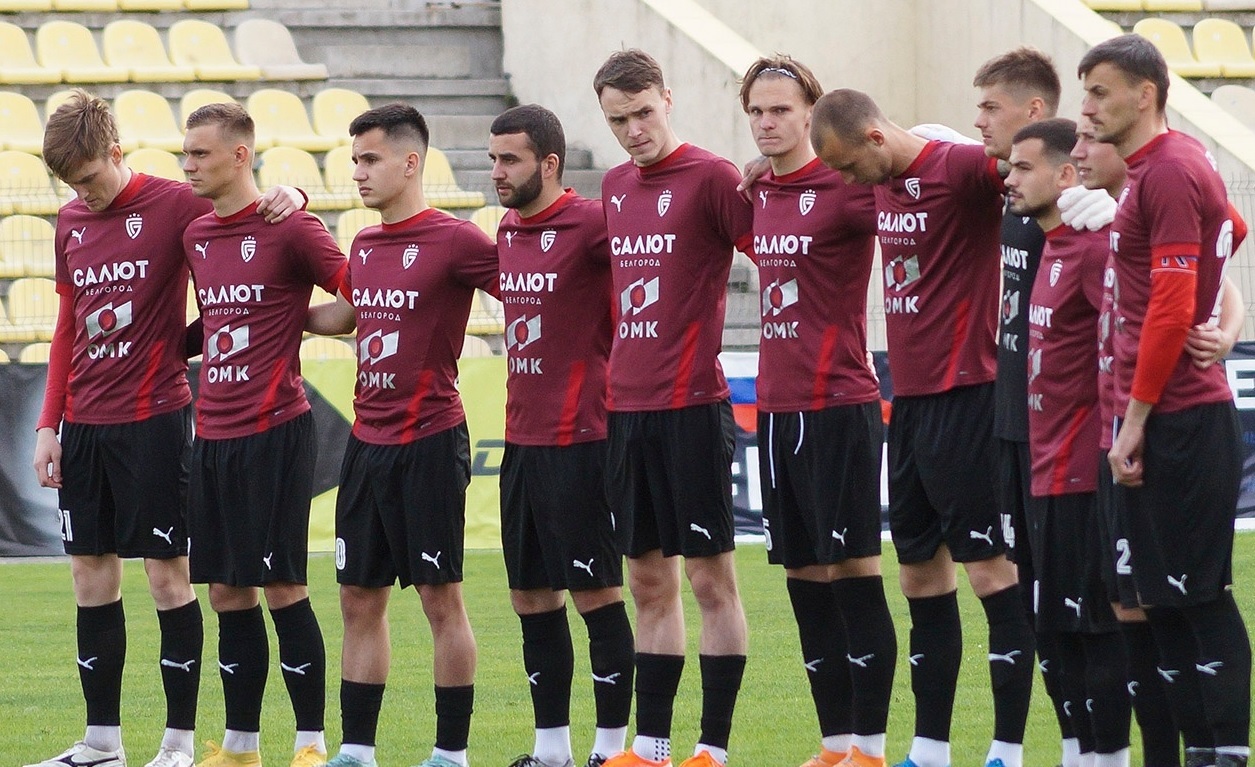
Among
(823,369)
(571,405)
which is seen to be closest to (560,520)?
(571,405)

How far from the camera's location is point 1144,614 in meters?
5.11

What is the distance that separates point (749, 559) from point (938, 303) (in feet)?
20.9

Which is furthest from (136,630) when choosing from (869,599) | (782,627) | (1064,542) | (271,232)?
(1064,542)

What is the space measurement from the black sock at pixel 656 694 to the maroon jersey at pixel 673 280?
82cm

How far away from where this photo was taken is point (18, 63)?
16.4 metres

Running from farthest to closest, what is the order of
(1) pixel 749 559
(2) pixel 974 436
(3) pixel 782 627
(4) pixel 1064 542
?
(1) pixel 749 559 < (3) pixel 782 627 < (2) pixel 974 436 < (4) pixel 1064 542

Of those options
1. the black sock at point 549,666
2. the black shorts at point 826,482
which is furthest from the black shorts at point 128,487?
the black shorts at point 826,482

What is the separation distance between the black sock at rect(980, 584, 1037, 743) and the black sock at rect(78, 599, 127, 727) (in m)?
3.03

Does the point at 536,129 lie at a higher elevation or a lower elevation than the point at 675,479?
higher

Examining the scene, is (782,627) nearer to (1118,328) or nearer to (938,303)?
(938,303)

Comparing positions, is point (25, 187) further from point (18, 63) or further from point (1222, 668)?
point (1222, 668)

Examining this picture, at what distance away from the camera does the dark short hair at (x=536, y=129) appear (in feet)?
20.0

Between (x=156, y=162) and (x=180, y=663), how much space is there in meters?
9.51

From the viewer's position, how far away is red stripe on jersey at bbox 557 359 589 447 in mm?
6098
